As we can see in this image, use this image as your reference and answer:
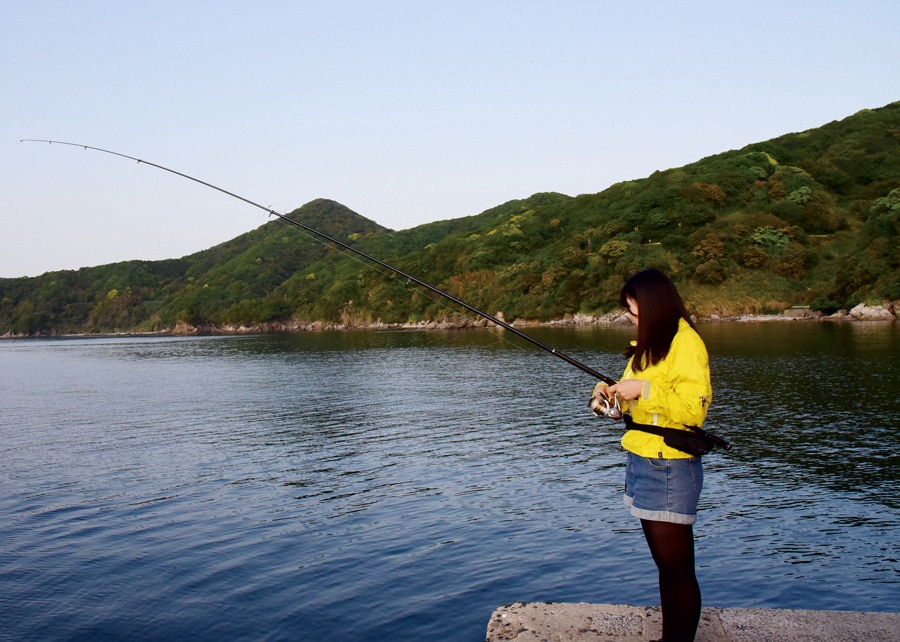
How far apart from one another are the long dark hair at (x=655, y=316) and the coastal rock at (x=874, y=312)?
102 metres

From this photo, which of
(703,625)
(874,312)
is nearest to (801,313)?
(874,312)

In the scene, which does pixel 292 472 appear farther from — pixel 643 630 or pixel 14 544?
pixel 643 630

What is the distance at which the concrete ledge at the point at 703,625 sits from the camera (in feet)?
18.9

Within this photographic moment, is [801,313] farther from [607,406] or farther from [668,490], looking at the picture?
[668,490]

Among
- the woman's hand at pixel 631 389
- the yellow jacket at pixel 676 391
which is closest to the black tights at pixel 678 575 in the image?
the yellow jacket at pixel 676 391

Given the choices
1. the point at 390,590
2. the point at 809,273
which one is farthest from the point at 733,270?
the point at 390,590

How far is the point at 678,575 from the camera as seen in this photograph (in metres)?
5.30

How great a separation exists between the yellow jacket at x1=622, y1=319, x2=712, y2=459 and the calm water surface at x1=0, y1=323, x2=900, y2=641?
17.1 ft

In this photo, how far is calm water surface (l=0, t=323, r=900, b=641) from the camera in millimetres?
10758

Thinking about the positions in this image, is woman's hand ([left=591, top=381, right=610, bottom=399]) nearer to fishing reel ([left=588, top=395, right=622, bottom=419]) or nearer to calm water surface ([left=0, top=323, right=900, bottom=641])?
fishing reel ([left=588, top=395, right=622, bottom=419])

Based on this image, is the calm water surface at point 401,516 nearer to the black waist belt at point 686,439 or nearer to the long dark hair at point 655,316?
the black waist belt at point 686,439

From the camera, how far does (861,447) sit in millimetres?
21797

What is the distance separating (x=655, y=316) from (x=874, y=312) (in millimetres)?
104178

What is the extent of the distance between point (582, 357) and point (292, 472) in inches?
1584
